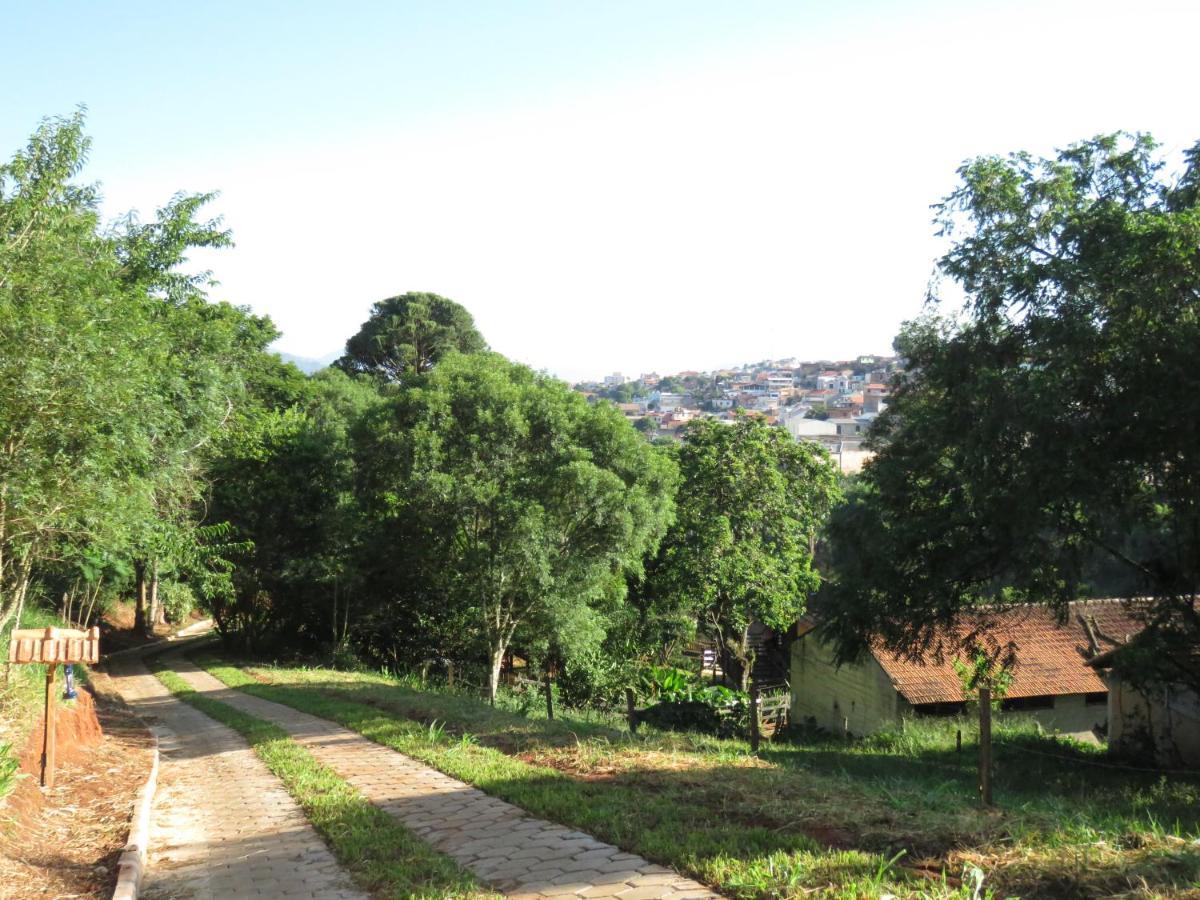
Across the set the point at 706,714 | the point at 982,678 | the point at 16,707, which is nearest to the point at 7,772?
the point at 16,707

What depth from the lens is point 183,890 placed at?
23.3ft

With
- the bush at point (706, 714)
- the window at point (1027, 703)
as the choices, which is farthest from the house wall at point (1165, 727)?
the bush at point (706, 714)

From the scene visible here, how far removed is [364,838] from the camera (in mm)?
7832

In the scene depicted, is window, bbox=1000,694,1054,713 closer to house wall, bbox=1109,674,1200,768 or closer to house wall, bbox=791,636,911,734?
house wall, bbox=791,636,911,734

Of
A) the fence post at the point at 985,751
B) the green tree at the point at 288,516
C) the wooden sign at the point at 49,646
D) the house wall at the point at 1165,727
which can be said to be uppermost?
the green tree at the point at 288,516

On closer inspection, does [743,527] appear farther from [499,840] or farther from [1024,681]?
[499,840]

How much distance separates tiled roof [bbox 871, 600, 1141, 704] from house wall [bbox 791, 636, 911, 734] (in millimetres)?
565

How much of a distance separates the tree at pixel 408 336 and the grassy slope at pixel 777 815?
40708 millimetres

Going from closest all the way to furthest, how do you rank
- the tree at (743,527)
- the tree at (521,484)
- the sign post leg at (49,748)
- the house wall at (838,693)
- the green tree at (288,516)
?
the sign post leg at (49,748) → the tree at (521,484) → the house wall at (838,693) → the green tree at (288,516) → the tree at (743,527)

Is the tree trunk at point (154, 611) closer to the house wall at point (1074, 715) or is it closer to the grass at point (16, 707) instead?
the grass at point (16, 707)

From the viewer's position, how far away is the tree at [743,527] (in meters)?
31.3

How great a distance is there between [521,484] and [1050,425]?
11.8 metres

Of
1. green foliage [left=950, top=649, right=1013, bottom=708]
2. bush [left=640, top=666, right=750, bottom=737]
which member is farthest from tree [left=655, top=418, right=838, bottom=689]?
green foliage [left=950, top=649, right=1013, bottom=708]

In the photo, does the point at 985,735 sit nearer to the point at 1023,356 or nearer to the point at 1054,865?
the point at 1054,865
